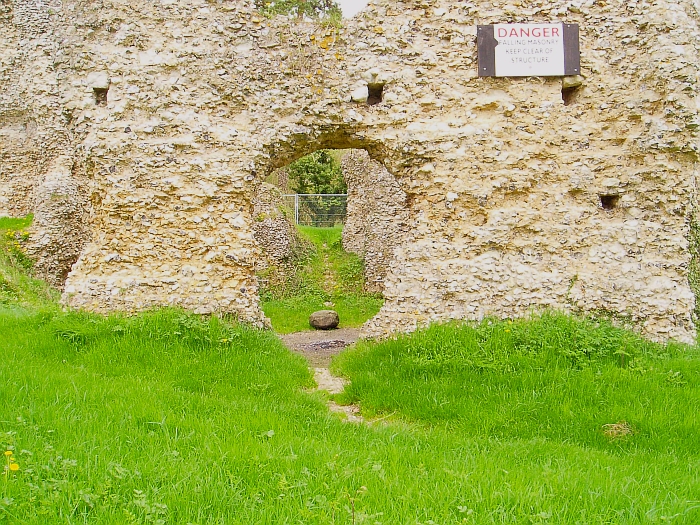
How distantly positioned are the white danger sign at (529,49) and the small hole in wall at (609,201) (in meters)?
1.54

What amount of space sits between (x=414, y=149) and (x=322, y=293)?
7.94 metres

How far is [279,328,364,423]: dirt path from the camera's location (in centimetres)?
541

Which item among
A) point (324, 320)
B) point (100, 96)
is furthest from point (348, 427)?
point (324, 320)

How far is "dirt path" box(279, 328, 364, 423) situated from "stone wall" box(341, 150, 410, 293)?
275cm

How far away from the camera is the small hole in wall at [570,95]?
Result: 6.51m

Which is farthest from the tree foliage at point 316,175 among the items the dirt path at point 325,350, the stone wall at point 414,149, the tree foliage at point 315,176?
the stone wall at point 414,149

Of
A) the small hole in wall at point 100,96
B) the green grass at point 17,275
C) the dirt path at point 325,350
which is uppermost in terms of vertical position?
the small hole in wall at point 100,96

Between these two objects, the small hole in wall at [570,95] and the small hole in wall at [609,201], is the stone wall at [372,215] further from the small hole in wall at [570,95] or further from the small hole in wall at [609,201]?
the small hole in wall at [609,201]

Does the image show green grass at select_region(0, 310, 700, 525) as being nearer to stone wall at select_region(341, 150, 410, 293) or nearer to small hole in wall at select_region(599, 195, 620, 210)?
small hole in wall at select_region(599, 195, 620, 210)

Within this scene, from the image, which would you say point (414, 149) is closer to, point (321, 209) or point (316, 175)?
point (321, 209)

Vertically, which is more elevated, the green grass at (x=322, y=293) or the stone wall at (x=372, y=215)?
the stone wall at (x=372, y=215)

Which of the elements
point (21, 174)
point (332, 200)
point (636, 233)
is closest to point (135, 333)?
point (636, 233)

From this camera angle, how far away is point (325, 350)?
28.4 ft

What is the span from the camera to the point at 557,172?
6.40 m
